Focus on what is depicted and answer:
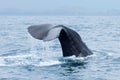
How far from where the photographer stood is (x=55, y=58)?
44.3ft

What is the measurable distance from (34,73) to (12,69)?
3.14 ft

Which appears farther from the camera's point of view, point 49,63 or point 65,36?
point 49,63

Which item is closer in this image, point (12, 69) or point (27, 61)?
point (12, 69)

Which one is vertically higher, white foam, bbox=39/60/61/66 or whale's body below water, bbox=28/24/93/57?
whale's body below water, bbox=28/24/93/57

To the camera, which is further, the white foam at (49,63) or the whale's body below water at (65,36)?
the white foam at (49,63)

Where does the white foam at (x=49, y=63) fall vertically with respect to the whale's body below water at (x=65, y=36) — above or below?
below

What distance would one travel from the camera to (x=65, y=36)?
12.1 metres

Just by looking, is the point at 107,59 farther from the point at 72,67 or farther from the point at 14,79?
the point at 14,79

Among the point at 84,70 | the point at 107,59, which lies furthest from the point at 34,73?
the point at 107,59

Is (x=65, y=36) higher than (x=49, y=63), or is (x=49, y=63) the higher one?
(x=65, y=36)

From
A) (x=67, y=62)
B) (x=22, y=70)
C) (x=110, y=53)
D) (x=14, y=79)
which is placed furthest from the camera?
(x=110, y=53)

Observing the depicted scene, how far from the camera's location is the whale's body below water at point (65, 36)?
37.2 ft

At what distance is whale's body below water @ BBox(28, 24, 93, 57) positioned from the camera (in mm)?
11336

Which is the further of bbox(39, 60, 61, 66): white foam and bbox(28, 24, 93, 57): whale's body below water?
bbox(39, 60, 61, 66): white foam
